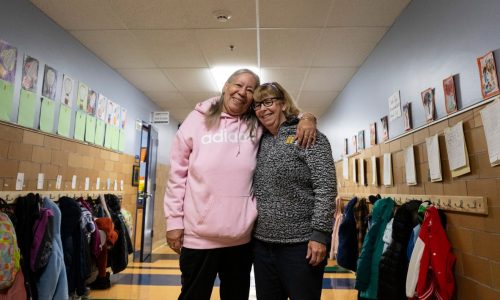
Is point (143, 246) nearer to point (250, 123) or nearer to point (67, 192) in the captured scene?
point (67, 192)

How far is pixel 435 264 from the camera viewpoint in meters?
1.79

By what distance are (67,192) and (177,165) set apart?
2008mm

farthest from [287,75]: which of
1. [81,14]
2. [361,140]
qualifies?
[81,14]

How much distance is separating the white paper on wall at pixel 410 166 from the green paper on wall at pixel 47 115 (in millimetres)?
2854

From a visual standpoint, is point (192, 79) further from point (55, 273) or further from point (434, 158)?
point (434, 158)

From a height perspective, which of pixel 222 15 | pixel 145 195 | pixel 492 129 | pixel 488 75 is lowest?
pixel 145 195

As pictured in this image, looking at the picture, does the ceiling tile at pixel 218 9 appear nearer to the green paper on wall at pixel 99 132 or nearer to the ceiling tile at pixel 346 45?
the ceiling tile at pixel 346 45

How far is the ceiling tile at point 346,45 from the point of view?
3.02m

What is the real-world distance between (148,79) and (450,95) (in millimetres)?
3533

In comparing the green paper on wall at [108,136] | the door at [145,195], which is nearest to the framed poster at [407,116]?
the green paper on wall at [108,136]

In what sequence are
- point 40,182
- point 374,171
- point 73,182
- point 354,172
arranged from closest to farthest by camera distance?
1. point 40,182
2. point 73,182
3. point 374,171
4. point 354,172

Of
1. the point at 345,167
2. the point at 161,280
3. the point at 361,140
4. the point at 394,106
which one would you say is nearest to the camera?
the point at 394,106

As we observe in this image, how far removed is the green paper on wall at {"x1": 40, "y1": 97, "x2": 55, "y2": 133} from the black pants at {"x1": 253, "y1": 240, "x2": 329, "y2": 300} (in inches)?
89.1

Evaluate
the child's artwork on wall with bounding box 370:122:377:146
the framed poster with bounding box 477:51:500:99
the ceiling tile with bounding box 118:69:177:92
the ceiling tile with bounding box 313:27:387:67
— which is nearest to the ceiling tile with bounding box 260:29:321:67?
the ceiling tile with bounding box 313:27:387:67
